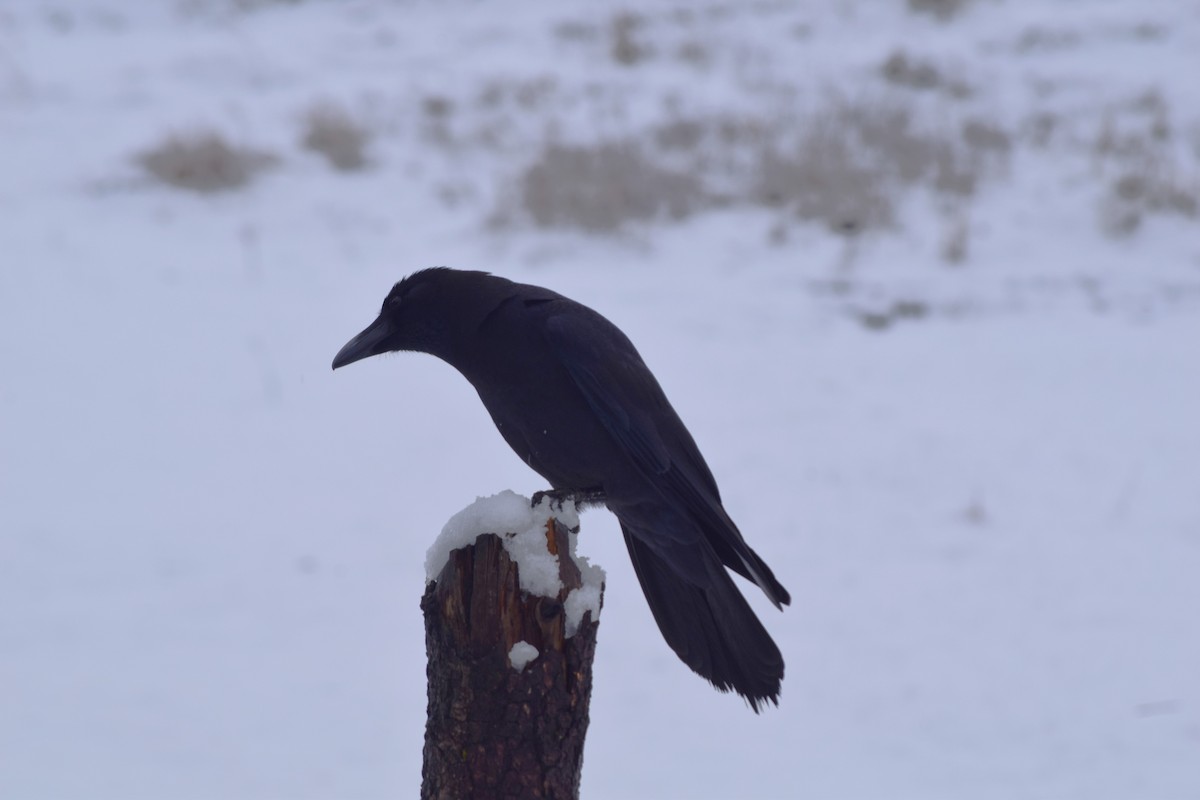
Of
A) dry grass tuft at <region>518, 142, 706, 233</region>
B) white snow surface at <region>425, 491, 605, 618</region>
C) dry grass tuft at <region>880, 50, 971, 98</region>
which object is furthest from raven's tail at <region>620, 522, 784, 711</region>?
dry grass tuft at <region>880, 50, 971, 98</region>

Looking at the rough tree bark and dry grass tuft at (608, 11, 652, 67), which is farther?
dry grass tuft at (608, 11, 652, 67)

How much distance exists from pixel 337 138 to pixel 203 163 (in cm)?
127

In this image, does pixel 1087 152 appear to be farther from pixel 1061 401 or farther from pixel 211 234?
pixel 211 234

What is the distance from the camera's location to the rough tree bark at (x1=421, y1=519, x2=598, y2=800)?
2533 mm

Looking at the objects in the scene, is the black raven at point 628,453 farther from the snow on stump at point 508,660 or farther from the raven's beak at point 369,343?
the snow on stump at point 508,660

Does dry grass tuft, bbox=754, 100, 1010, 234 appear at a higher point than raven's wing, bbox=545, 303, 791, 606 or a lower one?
higher

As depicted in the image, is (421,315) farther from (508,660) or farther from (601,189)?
(601,189)

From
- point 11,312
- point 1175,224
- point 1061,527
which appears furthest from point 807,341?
point 11,312

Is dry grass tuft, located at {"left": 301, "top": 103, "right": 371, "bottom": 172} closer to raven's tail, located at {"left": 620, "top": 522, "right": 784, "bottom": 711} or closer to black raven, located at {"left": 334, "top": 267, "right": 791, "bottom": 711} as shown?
black raven, located at {"left": 334, "top": 267, "right": 791, "bottom": 711}

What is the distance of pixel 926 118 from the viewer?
1204 centimetres

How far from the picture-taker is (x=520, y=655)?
252cm

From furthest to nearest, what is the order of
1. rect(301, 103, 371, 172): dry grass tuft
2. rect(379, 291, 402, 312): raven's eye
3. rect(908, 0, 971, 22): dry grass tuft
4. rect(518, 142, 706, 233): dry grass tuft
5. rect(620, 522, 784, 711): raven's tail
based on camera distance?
1. rect(908, 0, 971, 22): dry grass tuft
2. rect(301, 103, 371, 172): dry grass tuft
3. rect(518, 142, 706, 233): dry grass tuft
4. rect(379, 291, 402, 312): raven's eye
5. rect(620, 522, 784, 711): raven's tail

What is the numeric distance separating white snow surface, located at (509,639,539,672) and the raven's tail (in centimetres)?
73

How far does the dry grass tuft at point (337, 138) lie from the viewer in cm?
1088
